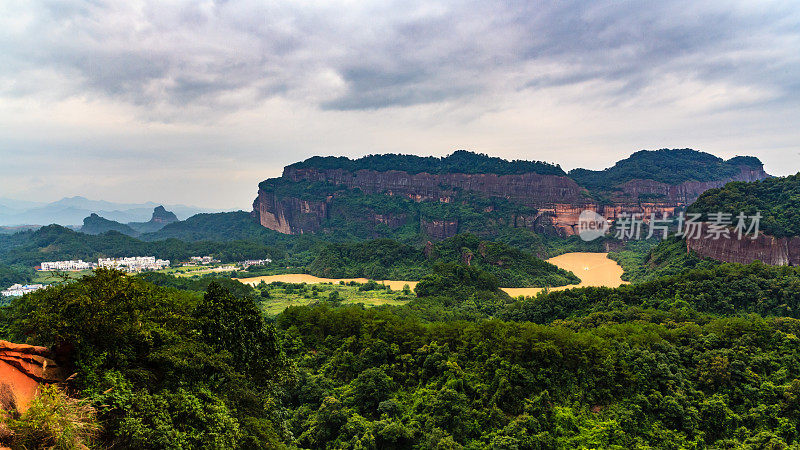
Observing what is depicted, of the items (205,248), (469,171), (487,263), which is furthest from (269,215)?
(487,263)

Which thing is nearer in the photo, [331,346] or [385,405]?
[385,405]

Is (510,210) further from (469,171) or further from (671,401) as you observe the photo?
(671,401)

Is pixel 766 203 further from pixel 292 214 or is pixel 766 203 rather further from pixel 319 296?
pixel 292 214

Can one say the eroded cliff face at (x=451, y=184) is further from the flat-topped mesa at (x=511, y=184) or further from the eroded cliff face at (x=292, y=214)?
the eroded cliff face at (x=292, y=214)

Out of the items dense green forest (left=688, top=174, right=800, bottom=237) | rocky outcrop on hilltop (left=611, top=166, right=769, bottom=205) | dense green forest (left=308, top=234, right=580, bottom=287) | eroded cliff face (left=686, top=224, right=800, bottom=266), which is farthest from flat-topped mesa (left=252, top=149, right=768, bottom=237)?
eroded cliff face (left=686, top=224, right=800, bottom=266)

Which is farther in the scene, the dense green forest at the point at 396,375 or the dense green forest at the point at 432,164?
the dense green forest at the point at 432,164

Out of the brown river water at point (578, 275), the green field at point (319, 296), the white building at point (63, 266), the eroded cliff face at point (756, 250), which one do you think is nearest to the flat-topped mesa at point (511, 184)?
the brown river water at point (578, 275)

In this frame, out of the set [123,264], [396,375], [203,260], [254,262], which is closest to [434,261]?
[254,262]
